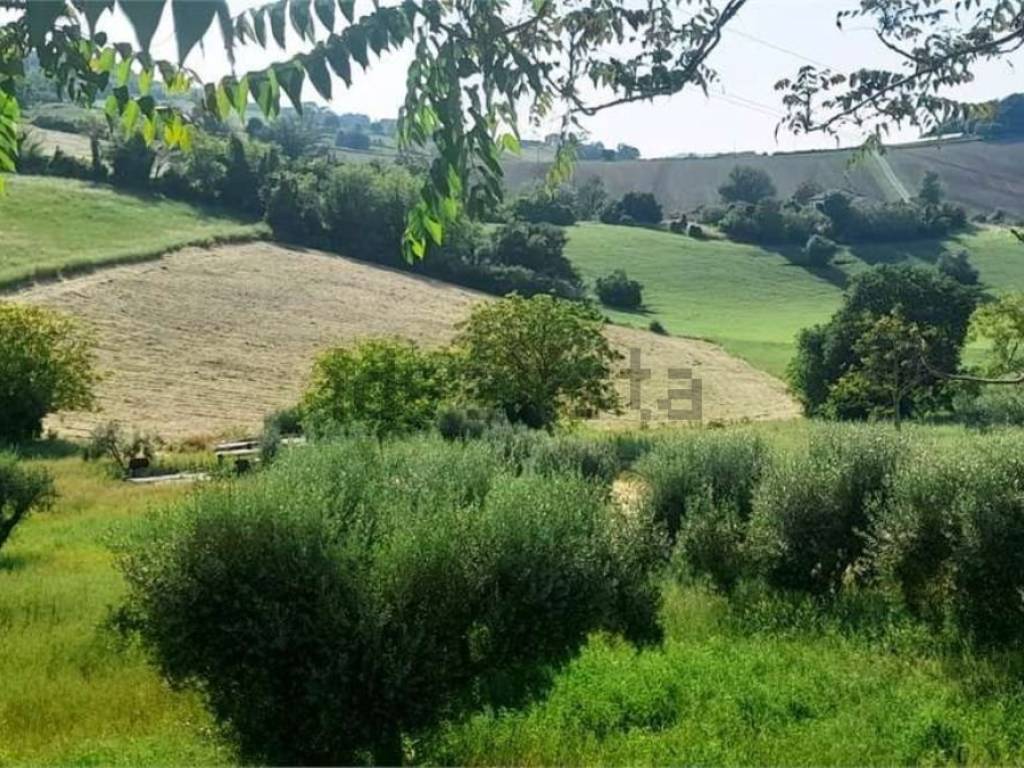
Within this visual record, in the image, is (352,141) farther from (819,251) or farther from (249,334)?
(249,334)

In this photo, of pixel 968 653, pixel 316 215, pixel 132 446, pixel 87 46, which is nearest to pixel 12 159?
pixel 87 46

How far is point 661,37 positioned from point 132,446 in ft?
94.2

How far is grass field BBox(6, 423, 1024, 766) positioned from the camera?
6.92 metres

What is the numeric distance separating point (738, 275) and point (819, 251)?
6.95 m

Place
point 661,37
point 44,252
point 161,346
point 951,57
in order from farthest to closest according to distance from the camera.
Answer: point 44,252 < point 161,346 < point 951,57 < point 661,37

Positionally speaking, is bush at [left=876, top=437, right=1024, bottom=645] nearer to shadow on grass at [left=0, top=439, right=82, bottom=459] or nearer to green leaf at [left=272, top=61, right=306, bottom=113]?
green leaf at [left=272, top=61, right=306, bottom=113]

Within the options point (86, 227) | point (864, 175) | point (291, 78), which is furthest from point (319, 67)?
point (864, 175)

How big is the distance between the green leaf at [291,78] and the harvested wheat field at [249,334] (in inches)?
1425

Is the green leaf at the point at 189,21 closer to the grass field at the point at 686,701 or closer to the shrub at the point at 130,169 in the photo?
the grass field at the point at 686,701

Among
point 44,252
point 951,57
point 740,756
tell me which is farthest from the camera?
point 44,252

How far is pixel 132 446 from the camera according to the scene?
2988cm

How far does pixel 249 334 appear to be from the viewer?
175 ft

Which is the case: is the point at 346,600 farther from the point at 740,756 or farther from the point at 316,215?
the point at 316,215

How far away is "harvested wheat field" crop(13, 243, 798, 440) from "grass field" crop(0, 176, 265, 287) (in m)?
1.36
